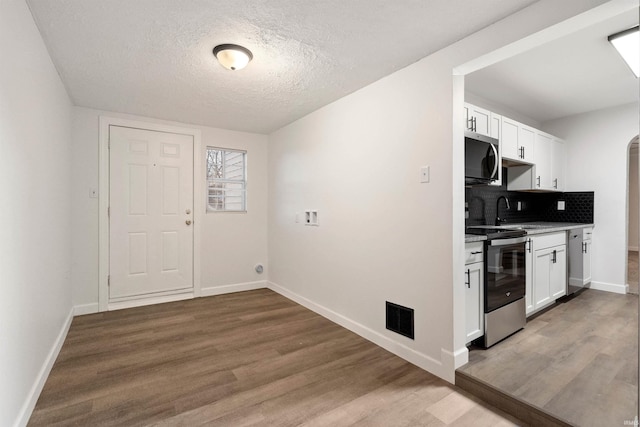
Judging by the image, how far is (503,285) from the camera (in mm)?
2432

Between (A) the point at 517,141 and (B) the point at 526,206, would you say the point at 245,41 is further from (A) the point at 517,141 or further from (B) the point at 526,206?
(B) the point at 526,206

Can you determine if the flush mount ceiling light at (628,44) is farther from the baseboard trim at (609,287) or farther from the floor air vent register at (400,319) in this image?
the baseboard trim at (609,287)

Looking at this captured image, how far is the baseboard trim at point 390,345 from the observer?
6.77 ft

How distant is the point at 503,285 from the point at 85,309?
4.15 metres

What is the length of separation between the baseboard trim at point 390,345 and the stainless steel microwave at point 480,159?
1.52 meters

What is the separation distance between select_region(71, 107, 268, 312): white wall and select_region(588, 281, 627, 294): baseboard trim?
444 cm

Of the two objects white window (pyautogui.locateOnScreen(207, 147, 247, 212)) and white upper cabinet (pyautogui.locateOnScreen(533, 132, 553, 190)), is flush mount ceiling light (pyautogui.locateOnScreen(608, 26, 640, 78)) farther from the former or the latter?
white window (pyautogui.locateOnScreen(207, 147, 247, 212))

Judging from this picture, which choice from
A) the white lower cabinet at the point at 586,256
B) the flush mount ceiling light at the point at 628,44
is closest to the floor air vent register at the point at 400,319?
the flush mount ceiling light at the point at 628,44

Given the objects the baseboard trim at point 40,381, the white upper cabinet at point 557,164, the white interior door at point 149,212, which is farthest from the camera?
the white upper cabinet at point 557,164

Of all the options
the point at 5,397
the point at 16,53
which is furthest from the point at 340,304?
the point at 16,53

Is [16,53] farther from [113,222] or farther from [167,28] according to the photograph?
[113,222]

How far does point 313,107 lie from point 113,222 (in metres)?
2.63

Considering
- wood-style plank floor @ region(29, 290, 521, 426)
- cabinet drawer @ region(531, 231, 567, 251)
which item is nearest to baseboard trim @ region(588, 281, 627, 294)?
cabinet drawer @ region(531, 231, 567, 251)

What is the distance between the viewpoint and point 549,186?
13.1ft
